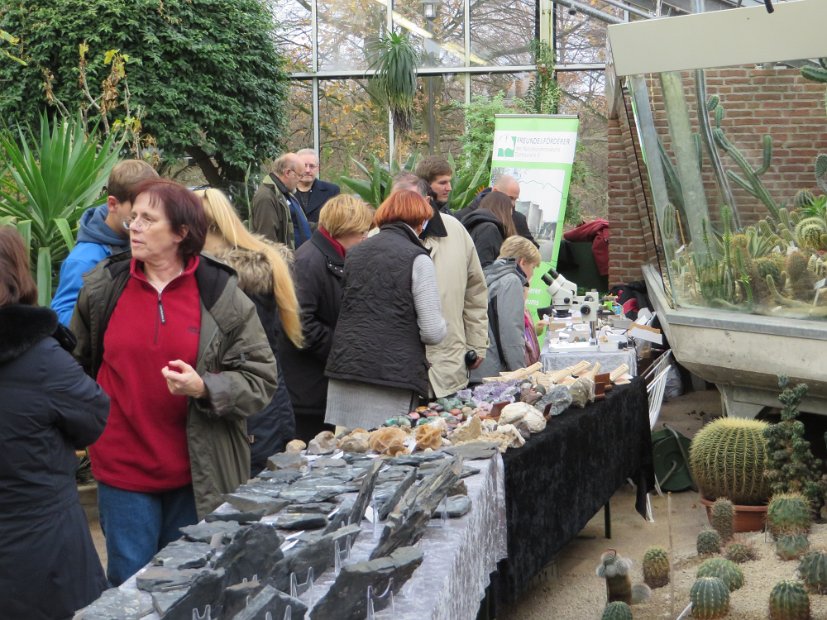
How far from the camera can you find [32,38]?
1488cm

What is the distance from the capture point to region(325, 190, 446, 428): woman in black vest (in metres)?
5.00

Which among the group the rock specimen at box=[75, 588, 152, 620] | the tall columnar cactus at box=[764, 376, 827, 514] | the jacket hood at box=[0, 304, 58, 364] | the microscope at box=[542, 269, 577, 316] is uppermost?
the jacket hood at box=[0, 304, 58, 364]

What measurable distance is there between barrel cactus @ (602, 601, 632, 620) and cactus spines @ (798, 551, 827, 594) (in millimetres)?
803

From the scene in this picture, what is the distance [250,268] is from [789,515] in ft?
10.1

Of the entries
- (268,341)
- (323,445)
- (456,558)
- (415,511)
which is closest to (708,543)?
(323,445)

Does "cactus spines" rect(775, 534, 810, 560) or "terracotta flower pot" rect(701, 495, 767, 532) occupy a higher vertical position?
"cactus spines" rect(775, 534, 810, 560)

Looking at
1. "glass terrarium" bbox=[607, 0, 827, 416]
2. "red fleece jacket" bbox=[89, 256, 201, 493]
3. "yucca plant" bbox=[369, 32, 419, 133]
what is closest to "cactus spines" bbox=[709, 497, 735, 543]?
"glass terrarium" bbox=[607, 0, 827, 416]

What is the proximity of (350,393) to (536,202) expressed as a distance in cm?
721

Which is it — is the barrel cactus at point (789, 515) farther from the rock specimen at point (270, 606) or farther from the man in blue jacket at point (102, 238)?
the rock specimen at point (270, 606)

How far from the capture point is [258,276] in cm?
392

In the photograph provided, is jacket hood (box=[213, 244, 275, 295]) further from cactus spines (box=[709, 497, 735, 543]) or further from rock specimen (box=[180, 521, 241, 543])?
cactus spines (box=[709, 497, 735, 543])

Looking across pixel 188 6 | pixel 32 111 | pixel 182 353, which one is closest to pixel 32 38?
pixel 32 111

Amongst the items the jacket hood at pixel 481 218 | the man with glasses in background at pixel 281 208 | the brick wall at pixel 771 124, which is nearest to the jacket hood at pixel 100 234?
the jacket hood at pixel 481 218

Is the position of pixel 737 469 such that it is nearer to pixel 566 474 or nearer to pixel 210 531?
pixel 566 474
